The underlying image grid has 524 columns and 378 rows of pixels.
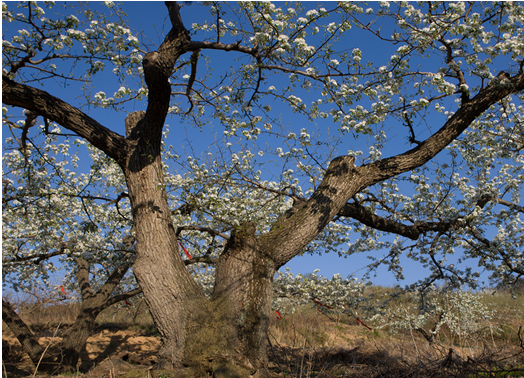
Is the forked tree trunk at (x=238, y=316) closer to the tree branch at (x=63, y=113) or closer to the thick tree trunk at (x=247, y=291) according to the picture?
the thick tree trunk at (x=247, y=291)

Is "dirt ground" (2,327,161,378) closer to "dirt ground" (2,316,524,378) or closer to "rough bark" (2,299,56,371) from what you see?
"dirt ground" (2,316,524,378)

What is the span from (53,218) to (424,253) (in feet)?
28.3

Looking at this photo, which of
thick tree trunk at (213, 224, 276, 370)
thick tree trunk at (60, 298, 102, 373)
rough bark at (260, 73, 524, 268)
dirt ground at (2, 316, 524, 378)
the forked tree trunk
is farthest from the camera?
thick tree trunk at (60, 298, 102, 373)

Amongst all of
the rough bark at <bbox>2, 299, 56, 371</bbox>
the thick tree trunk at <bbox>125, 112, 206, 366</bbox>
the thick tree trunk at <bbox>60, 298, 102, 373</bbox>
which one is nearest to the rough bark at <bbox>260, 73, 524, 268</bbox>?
the thick tree trunk at <bbox>125, 112, 206, 366</bbox>

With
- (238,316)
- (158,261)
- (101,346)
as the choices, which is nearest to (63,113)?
(158,261)

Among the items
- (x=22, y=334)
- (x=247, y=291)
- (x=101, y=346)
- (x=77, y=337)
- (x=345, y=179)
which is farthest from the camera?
(x=101, y=346)

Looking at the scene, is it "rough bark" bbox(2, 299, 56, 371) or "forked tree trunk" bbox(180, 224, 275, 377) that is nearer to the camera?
"forked tree trunk" bbox(180, 224, 275, 377)

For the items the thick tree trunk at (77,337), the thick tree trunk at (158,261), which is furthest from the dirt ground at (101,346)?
the thick tree trunk at (158,261)

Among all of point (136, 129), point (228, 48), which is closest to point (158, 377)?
point (136, 129)

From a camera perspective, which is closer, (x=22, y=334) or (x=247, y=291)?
(x=247, y=291)

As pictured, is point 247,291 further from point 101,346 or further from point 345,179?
point 101,346

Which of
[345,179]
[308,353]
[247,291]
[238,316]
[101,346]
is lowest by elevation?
[101,346]

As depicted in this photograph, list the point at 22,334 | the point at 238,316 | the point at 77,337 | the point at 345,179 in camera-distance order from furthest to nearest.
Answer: the point at 77,337
the point at 22,334
the point at 345,179
the point at 238,316

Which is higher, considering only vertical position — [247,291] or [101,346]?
[247,291]
